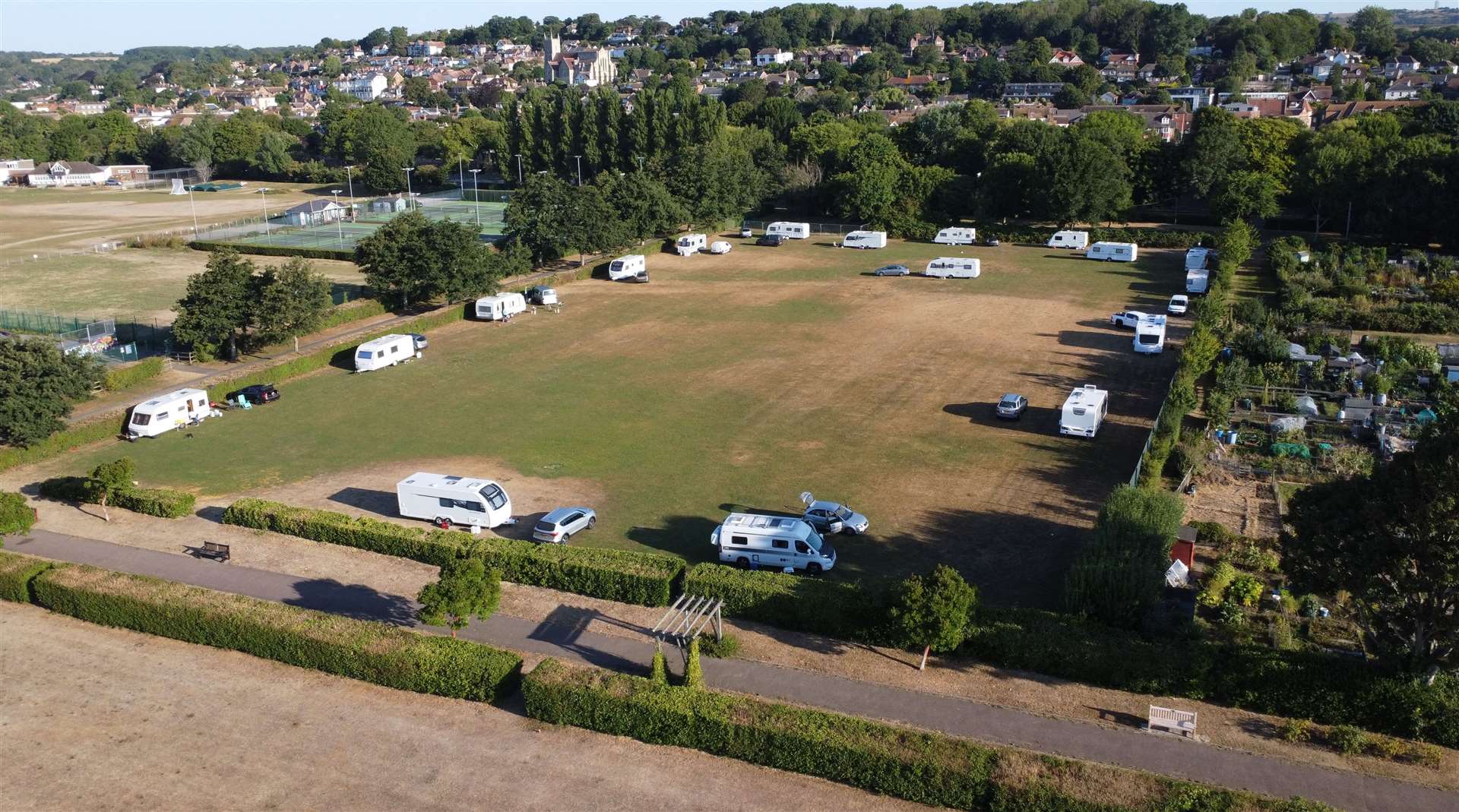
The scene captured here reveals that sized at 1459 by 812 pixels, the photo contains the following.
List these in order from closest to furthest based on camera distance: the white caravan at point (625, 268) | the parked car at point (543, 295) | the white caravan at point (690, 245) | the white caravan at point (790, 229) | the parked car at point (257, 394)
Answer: the parked car at point (257, 394)
the parked car at point (543, 295)
the white caravan at point (625, 268)
the white caravan at point (690, 245)
the white caravan at point (790, 229)

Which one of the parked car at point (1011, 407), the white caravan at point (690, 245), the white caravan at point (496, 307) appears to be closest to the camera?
the parked car at point (1011, 407)

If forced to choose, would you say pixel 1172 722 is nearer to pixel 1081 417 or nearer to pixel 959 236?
pixel 1081 417

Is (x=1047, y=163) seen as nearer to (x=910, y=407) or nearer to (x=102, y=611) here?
(x=910, y=407)

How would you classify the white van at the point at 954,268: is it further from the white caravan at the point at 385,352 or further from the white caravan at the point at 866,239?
the white caravan at the point at 385,352

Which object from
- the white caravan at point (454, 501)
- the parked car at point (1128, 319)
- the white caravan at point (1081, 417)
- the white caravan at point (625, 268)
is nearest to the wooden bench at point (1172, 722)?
the white caravan at point (454, 501)

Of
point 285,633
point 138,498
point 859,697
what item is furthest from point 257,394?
point 859,697

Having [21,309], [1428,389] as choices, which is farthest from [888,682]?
[21,309]
